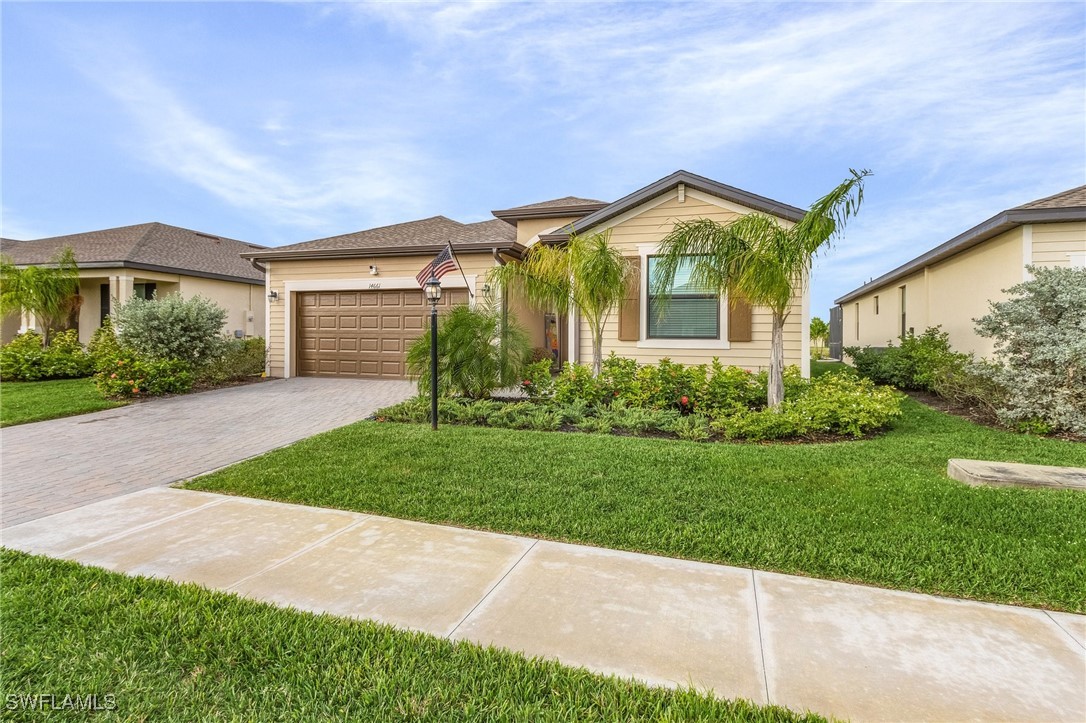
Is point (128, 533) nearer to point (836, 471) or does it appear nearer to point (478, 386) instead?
point (478, 386)

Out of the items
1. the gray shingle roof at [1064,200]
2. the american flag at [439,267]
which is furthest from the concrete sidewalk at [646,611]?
the gray shingle roof at [1064,200]

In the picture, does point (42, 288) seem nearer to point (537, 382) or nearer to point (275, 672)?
point (537, 382)

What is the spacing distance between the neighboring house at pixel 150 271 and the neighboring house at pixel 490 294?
3.45 m

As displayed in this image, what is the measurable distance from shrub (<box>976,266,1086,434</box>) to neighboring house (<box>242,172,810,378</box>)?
106 inches

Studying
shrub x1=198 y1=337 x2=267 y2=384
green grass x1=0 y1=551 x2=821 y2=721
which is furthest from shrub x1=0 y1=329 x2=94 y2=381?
green grass x1=0 y1=551 x2=821 y2=721

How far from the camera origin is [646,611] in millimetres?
2506

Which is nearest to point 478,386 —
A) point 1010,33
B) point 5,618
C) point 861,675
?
point 5,618

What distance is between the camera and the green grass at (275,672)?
180 centimetres

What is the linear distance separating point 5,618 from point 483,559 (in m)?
2.23

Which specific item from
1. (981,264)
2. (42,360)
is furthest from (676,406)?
(42,360)

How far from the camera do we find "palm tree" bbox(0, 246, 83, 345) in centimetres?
1376

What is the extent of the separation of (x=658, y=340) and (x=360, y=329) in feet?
24.3

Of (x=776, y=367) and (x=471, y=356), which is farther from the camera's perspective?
(x=471, y=356)

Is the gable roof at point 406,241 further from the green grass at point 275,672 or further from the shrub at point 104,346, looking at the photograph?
the green grass at point 275,672
